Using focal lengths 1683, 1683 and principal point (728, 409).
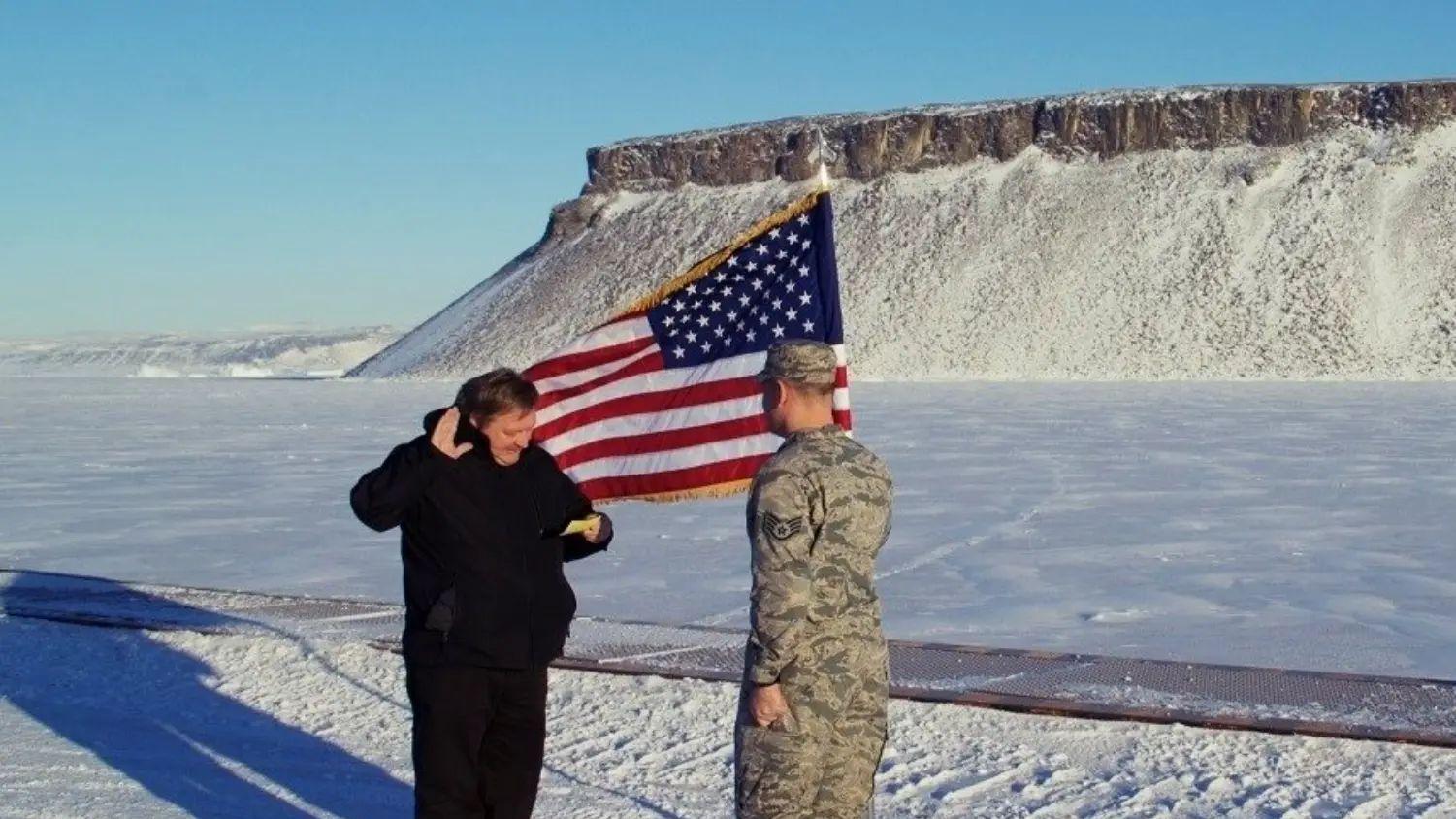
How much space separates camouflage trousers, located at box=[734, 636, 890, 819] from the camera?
4.31 meters

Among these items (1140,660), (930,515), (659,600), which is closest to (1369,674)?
(1140,660)

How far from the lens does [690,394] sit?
6512mm

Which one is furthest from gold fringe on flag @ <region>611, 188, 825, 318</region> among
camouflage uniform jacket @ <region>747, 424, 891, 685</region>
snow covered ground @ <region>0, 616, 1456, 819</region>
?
camouflage uniform jacket @ <region>747, 424, 891, 685</region>

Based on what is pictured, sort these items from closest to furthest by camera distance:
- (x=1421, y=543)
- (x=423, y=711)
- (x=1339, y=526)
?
(x=423, y=711)
(x=1421, y=543)
(x=1339, y=526)

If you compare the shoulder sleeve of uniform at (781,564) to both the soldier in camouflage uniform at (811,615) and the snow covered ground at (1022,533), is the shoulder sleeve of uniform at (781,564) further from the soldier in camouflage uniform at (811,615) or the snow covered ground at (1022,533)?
the snow covered ground at (1022,533)

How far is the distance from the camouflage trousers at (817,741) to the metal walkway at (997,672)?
3350mm

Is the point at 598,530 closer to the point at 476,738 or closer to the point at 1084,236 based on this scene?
the point at 476,738

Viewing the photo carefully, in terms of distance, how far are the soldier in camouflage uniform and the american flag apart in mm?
1975

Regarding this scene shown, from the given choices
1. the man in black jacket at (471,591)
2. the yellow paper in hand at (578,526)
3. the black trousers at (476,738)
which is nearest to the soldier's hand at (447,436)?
the man in black jacket at (471,591)

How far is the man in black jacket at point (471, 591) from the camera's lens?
5.12 meters

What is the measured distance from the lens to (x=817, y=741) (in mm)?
4332

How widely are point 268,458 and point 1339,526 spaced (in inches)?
628

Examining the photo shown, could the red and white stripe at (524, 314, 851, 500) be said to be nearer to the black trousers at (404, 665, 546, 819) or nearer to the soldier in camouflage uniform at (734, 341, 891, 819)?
the black trousers at (404, 665, 546, 819)

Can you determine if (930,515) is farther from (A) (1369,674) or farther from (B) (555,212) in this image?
(B) (555,212)
